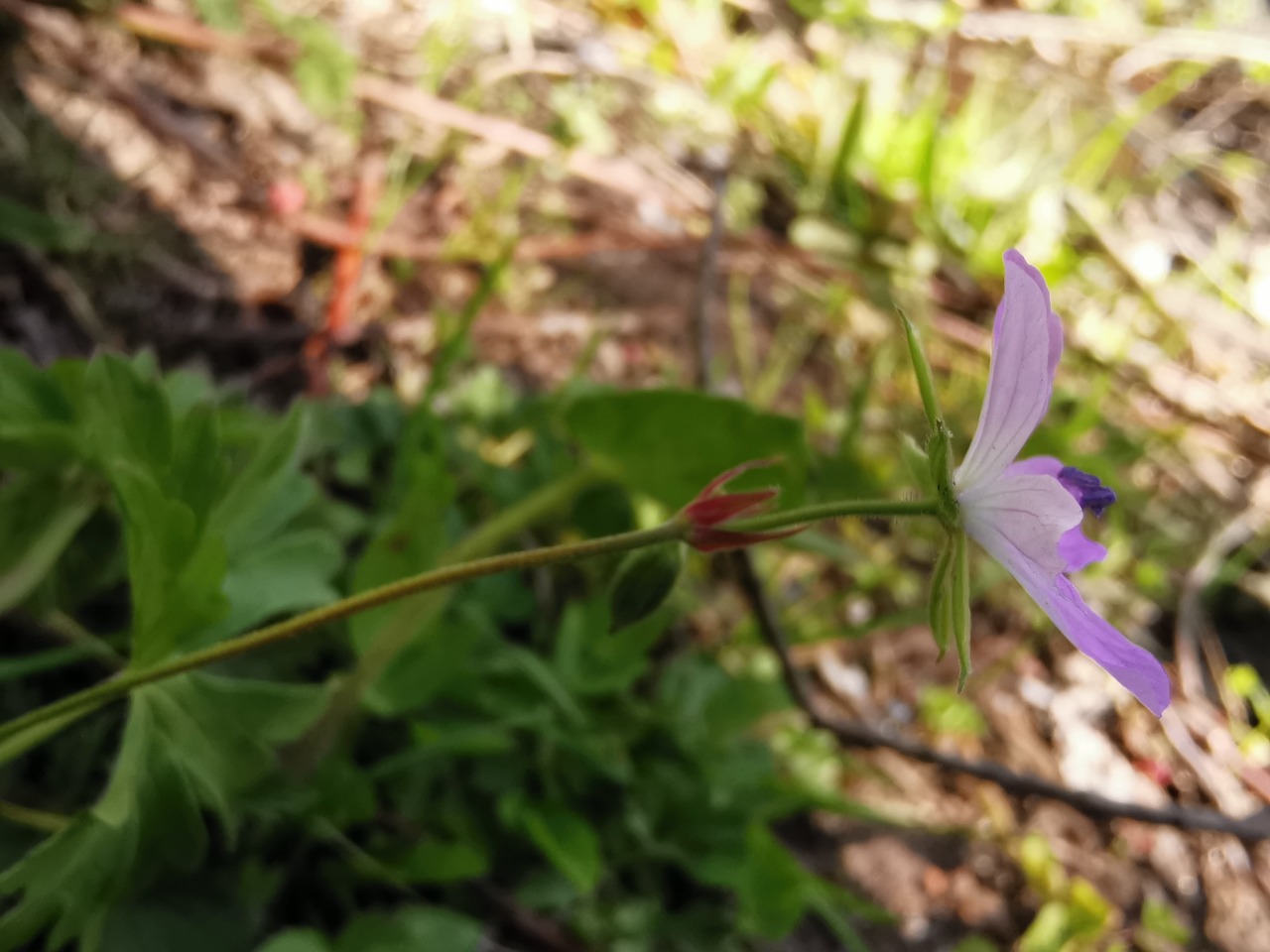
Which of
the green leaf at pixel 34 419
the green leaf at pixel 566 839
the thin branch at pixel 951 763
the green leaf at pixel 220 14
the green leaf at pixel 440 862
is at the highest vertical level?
the green leaf at pixel 220 14

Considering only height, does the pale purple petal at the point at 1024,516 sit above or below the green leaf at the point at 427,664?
above

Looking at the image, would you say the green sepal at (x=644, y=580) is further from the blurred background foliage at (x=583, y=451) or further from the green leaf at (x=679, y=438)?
the green leaf at (x=679, y=438)

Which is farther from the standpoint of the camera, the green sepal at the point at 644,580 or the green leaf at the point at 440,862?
the green leaf at the point at 440,862

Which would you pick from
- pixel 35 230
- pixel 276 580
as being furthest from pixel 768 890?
pixel 35 230

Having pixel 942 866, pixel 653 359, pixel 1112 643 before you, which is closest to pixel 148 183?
pixel 653 359

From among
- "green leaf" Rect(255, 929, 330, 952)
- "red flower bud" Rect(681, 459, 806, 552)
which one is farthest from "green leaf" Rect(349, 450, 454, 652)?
"red flower bud" Rect(681, 459, 806, 552)

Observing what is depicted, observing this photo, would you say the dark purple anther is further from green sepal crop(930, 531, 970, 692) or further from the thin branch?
the thin branch

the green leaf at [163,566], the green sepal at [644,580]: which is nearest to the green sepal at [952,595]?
the green sepal at [644,580]
